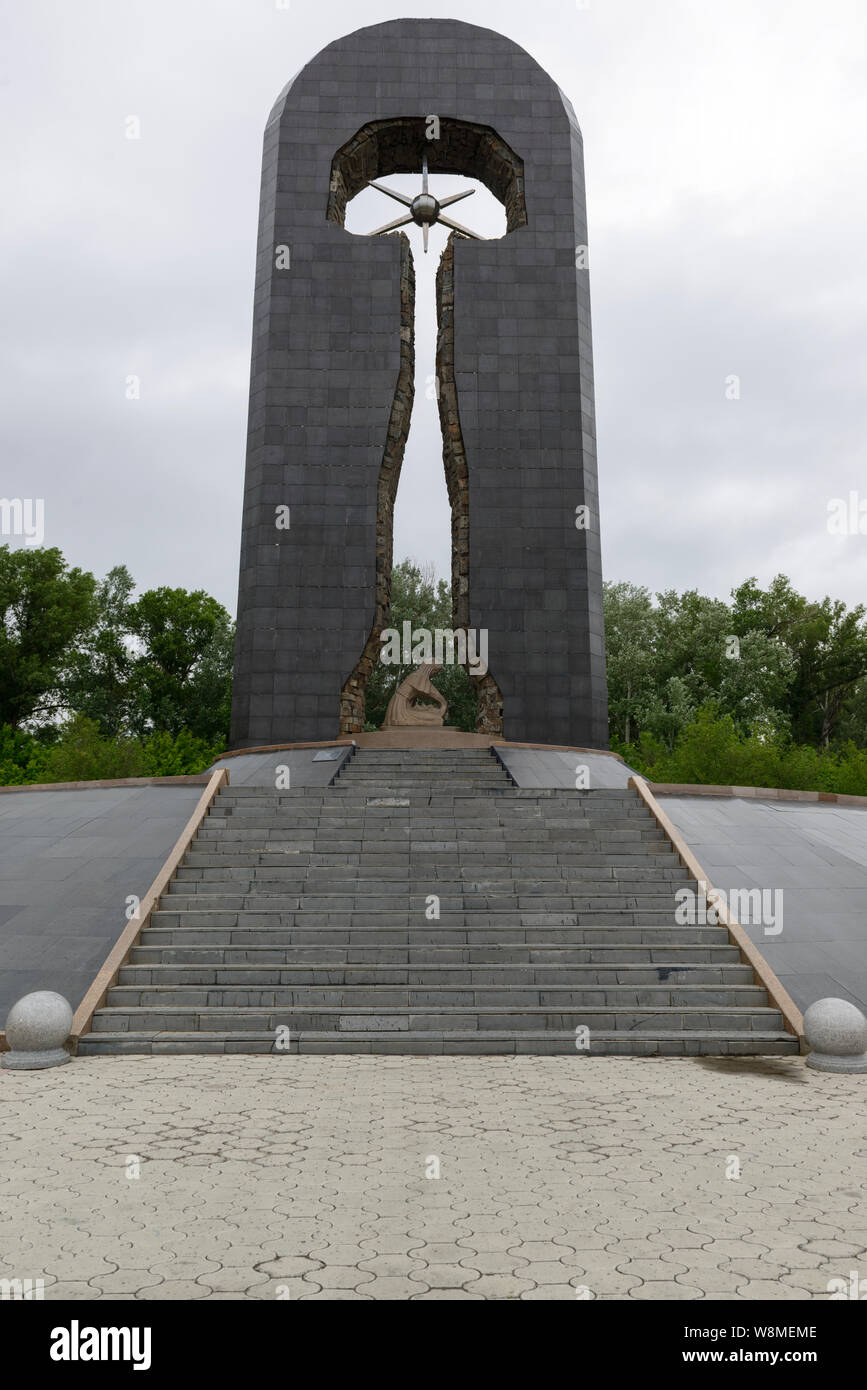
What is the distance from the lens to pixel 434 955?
8.75m

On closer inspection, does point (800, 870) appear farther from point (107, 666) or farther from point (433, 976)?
point (107, 666)

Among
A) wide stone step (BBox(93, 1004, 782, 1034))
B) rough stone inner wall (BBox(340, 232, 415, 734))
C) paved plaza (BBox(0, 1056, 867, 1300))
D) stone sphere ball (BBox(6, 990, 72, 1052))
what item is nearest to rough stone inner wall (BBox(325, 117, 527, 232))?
rough stone inner wall (BBox(340, 232, 415, 734))

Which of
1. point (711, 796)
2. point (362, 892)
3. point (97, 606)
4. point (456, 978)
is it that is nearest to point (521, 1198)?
point (456, 978)

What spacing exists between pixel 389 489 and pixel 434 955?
1309 centimetres

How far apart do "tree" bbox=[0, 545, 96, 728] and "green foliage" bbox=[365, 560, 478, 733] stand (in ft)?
42.0

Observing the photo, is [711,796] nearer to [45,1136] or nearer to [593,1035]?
[593,1035]

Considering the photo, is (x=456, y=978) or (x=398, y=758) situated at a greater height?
(x=398, y=758)

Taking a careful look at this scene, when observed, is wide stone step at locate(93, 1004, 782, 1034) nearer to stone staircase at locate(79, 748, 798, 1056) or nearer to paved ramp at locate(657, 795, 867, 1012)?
stone staircase at locate(79, 748, 798, 1056)

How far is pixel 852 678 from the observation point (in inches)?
1609

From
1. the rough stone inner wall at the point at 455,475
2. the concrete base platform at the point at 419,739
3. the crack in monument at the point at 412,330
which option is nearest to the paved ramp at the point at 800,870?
the concrete base platform at the point at 419,739

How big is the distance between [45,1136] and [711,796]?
398 inches

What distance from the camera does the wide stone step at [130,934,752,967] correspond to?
8695mm

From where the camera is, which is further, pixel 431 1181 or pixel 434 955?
pixel 434 955

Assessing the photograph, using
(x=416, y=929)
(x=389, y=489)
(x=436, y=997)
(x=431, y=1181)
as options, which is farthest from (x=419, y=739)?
(x=431, y=1181)
